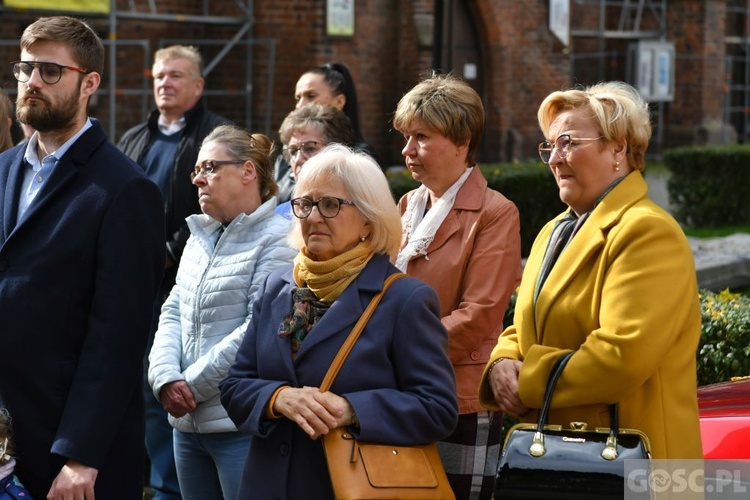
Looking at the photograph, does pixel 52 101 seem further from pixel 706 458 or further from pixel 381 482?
pixel 706 458

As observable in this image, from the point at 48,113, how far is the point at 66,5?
1237cm

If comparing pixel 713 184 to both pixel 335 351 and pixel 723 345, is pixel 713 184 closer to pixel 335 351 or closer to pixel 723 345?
pixel 723 345

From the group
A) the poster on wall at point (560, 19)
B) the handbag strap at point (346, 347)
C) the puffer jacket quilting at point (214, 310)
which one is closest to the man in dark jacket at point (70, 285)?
the handbag strap at point (346, 347)

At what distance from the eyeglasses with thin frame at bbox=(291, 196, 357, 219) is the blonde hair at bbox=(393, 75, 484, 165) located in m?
0.97

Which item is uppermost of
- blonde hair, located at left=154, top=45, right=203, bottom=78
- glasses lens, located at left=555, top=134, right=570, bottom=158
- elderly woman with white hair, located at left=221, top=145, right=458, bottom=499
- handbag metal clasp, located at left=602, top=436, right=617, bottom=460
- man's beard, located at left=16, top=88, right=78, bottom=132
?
blonde hair, located at left=154, top=45, right=203, bottom=78

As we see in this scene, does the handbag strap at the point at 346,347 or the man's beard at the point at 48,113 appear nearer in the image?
the handbag strap at the point at 346,347

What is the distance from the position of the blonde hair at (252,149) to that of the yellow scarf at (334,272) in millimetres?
1364

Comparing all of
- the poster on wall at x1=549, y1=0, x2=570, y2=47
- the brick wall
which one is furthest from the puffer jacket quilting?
the poster on wall at x1=549, y1=0, x2=570, y2=47

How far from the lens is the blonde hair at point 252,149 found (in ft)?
16.2

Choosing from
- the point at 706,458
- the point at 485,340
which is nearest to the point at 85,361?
the point at 485,340

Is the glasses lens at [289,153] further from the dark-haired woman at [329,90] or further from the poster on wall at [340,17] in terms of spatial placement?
the poster on wall at [340,17]

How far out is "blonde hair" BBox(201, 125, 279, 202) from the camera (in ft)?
16.2

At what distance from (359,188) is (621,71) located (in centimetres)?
2330

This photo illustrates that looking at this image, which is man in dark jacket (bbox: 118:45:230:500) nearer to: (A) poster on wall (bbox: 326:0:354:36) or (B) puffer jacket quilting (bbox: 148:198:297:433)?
(B) puffer jacket quilting (bbox: 148:198:297:433)
